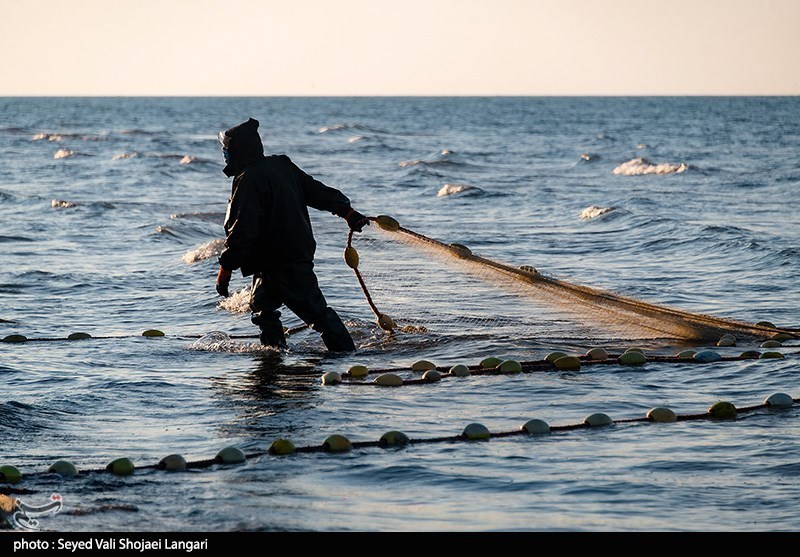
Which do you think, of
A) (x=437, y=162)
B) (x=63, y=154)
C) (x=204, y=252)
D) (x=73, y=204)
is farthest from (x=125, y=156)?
(x=204, y=252)

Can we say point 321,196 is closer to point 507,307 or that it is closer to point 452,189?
point 507,307

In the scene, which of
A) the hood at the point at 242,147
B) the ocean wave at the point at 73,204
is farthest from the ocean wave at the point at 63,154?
the hood at the point at 242,147

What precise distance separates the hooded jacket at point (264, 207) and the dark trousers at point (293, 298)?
0.08 m

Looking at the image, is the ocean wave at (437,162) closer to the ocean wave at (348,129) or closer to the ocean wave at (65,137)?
the ocean wave at (65,137)

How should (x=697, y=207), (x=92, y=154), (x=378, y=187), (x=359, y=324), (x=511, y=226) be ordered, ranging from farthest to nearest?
(x=92, y=154)
(x=378, y=187)
(x=697, y=207)
(x=511, y=226)
(x=359, y=324)

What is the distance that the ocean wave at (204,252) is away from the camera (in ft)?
52.1

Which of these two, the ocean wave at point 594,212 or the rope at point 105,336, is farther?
the ocean wave at point 594,212

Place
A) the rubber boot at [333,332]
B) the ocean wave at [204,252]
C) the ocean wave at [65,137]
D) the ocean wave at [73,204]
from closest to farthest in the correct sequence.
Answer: the rubber boot at [333,332]
the ocean wave at [204,252]
the ocean wave at [73,204]
the ocean wave at [65,137]

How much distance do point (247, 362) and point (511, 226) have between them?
11549 millimetres

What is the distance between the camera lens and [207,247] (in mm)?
16312

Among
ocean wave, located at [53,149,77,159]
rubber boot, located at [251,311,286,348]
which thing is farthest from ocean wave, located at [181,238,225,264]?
ocean wave, located at [53,149,77,159]

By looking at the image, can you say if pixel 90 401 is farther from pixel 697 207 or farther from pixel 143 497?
pixel 697 207
